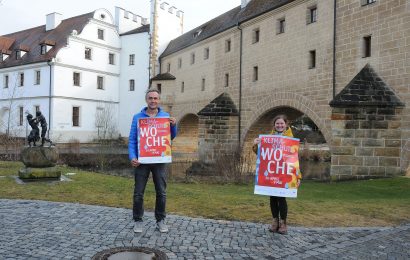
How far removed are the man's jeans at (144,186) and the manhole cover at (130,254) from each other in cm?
79

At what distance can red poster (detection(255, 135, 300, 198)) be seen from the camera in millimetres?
5660

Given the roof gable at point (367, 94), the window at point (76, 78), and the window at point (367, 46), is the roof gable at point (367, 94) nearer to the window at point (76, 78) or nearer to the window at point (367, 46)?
the window at point (367, 46)

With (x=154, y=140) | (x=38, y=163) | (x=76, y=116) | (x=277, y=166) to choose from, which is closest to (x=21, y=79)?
(x=76, y=116)

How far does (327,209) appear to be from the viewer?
7.66 metres

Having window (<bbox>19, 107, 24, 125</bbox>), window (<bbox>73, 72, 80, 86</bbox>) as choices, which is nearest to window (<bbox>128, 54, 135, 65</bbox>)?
window (<bbox>73, 72, 80, 86</bbox>)

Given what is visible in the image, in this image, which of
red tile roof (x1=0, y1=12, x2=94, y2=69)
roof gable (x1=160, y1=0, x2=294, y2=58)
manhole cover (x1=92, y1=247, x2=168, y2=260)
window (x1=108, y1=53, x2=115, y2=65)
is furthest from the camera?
window (x1=108, y1=53, x2=115, y2=65)

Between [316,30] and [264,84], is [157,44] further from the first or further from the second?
[316,30]

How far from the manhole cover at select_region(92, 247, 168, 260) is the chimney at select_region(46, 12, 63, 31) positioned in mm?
40166

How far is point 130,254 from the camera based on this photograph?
14.8ft

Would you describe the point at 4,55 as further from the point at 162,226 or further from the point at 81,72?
the point at 162,226

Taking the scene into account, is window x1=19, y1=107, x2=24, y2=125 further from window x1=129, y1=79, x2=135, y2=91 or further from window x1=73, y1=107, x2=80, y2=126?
window x1=129, y1=79, x2=135, y2=91

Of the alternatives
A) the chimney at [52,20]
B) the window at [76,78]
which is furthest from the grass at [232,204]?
the chimney at [52,20]

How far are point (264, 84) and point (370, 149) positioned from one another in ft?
27.2

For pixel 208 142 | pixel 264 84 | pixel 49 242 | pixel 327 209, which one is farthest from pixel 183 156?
pixel 49 242
